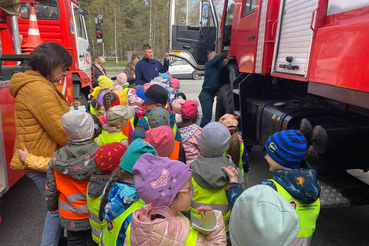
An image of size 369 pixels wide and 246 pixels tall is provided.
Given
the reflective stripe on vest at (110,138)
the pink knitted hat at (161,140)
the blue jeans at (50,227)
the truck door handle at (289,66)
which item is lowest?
the blue jeans at (50,227)

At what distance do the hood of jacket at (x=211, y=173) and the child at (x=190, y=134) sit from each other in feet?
2.25

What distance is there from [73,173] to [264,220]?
1446 millimetres

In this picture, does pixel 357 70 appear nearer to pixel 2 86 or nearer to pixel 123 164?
pixel 123 164

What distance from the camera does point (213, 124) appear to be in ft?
6.50

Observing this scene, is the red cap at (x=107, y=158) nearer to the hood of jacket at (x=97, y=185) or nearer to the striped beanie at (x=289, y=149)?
the hood of jacket at (x=97, y=185)

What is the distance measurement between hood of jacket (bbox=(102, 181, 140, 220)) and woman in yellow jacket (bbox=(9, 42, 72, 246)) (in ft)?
2.92

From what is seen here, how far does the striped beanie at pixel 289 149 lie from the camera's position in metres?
1.68

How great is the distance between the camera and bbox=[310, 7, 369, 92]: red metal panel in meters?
1.75

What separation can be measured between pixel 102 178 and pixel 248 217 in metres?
1.17

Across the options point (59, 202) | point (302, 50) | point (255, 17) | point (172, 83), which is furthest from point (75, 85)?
point (302, 50)

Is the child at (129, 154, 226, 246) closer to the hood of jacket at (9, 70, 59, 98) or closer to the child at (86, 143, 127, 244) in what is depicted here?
the child at (86, 143, 127, 244)

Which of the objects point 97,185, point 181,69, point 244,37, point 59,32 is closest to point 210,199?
point 97,185

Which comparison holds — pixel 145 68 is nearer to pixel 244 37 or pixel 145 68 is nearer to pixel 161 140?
pixel 244 37

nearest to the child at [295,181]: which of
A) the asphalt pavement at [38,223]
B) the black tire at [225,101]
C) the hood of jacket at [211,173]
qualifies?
the hood of jacket at [211,173]
